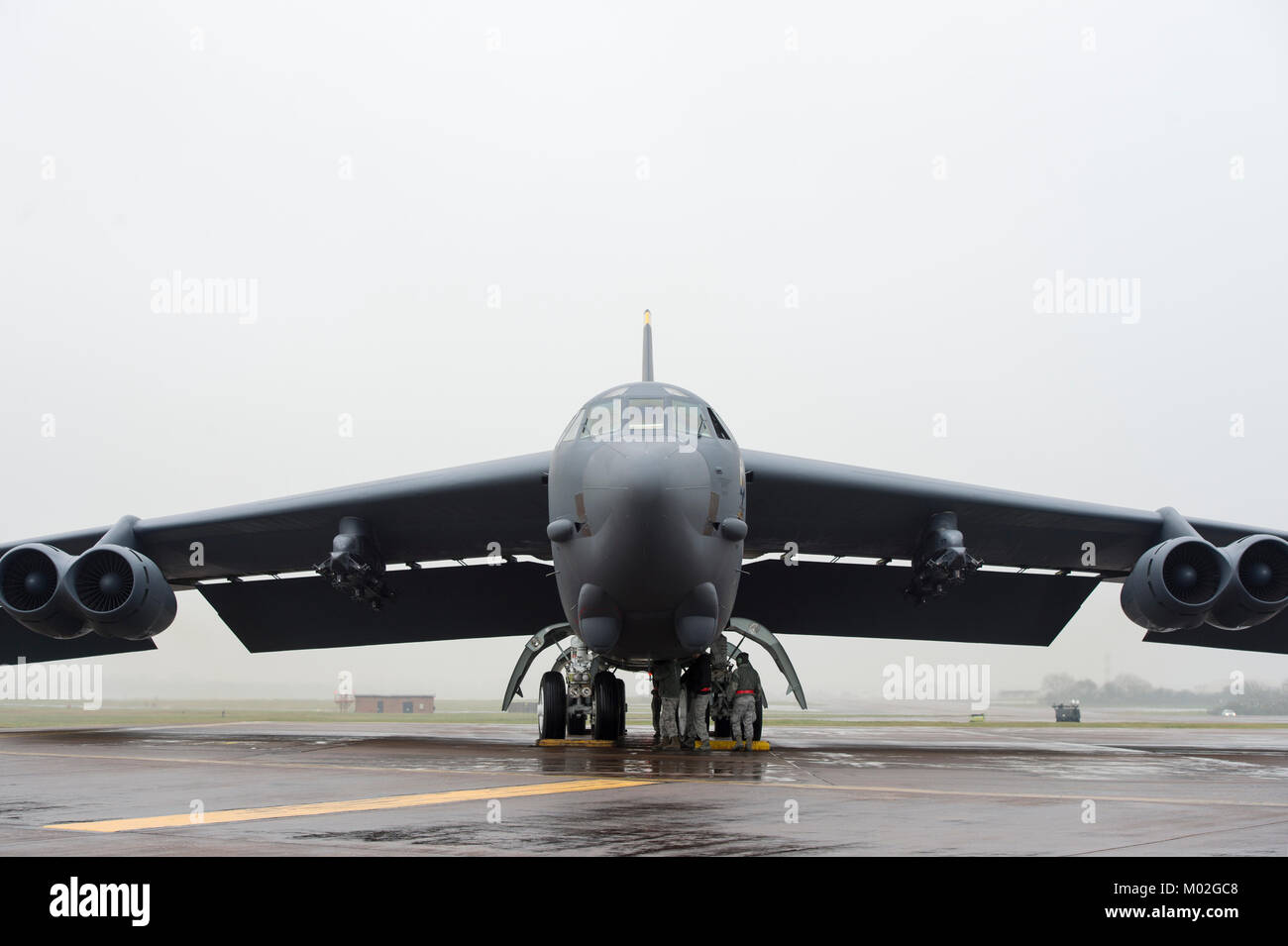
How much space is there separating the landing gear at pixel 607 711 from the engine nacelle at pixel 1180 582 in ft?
24.6

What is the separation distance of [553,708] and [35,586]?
7698mm

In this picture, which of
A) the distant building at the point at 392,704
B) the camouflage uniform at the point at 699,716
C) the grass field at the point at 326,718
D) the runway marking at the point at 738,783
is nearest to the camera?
the runway marking at the point at 738,783

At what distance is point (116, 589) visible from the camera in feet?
58.8

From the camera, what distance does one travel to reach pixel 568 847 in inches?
212

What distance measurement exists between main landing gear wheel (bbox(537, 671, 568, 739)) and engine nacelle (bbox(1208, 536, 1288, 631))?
30.0ft

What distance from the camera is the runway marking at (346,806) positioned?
246 inches

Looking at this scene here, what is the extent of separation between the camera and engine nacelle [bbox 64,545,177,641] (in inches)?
698

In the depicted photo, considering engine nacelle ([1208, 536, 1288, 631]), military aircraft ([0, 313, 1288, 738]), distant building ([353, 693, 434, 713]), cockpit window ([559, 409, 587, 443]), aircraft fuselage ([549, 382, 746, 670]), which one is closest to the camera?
aircraft fuselage ([549, 382, 746, 670])

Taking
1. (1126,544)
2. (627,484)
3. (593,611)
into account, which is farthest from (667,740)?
(1126,544)

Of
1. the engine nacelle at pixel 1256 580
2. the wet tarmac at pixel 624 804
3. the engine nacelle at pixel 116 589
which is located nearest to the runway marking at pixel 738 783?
the wet tarmac at pixel 624 804

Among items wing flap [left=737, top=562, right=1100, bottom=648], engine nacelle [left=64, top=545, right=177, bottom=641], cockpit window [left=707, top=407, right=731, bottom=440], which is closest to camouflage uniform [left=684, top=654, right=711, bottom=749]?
cockpit window [left=707, top=407, right=731, bottom=440]

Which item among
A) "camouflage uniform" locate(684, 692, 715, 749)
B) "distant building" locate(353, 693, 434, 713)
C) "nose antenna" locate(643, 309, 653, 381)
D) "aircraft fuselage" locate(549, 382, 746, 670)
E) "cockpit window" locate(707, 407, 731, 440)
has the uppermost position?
"nose antenna" locate(643, 309, 653, 381)

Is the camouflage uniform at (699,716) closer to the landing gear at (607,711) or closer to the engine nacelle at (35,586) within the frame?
the landing gear at (607,711)

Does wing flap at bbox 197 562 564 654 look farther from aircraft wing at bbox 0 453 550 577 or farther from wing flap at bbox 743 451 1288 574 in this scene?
wing flap at bbox 743 451 1288 574
